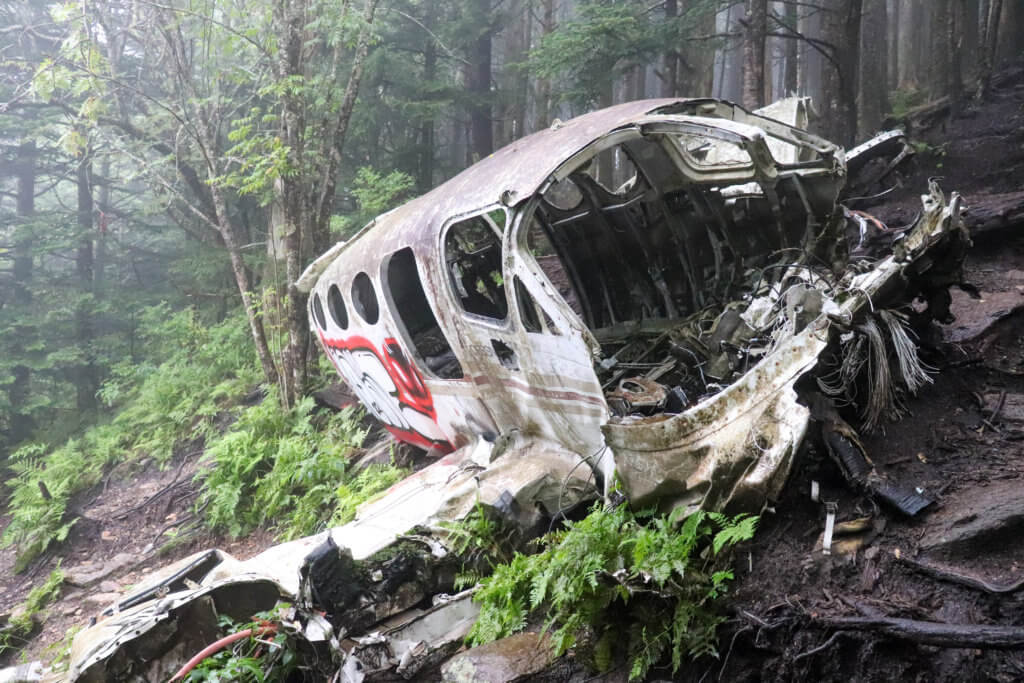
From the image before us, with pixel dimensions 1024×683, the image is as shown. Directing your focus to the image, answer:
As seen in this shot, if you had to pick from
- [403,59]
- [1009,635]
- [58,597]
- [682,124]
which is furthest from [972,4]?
[58,597]

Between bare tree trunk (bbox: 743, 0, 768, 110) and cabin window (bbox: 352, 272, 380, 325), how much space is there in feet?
21.8

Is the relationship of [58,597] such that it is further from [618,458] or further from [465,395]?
[618,458]

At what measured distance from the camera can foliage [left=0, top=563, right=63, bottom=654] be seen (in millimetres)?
7578

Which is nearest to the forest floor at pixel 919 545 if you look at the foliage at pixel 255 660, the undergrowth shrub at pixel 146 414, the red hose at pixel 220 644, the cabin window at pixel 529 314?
the cabin window at pixel 529 314

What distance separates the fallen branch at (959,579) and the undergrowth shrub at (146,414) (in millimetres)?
10815

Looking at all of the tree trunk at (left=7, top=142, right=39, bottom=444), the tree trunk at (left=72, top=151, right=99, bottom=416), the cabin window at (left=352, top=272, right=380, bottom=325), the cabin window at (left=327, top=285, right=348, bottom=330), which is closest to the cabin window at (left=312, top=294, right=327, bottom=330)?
the cabin window at (left=327, top=285, right=348, bottom=330)

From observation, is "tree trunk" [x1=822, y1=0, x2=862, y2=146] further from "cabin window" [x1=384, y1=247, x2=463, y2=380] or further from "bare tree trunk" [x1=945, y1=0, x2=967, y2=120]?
"cabin window" [x1=384, y1=247, x2=463, y2=380]

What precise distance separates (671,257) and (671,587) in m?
4.20

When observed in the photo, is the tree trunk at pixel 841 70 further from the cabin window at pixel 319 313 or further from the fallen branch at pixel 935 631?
the fallen branch at pixel 935 631

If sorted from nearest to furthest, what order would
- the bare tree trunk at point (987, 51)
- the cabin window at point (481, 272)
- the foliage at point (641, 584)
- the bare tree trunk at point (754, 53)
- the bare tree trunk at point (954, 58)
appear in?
1. the foliage at point (641, 584)
2. the cabin window at point (481, 272)
3. the bare tree trunk at point (754, 53)
4. the bare tree trunk at point (987, 51)
5. the bare tree trunk at point (954, 58)

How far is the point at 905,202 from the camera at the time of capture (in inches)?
380

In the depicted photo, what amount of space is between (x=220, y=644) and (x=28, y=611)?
5920mm

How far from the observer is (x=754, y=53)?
33.5 ft

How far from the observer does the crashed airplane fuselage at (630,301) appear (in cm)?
348
